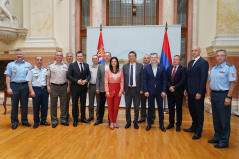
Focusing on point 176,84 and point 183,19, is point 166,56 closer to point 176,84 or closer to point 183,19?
point 176,84

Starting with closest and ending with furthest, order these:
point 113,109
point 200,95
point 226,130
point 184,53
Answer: point 226,130, point 200,95, point 113,109, point 184,53

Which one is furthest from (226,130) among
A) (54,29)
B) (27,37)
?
(27,37)

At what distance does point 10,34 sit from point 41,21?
1.10 meters

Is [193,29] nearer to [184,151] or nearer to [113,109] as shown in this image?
[113,109]

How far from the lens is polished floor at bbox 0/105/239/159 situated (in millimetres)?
2559

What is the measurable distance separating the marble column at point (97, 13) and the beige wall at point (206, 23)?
138 inches

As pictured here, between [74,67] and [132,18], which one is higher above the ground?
[132,18]

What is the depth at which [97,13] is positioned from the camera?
6891mm

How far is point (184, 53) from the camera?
271 inches

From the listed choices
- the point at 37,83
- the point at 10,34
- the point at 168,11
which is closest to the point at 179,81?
the point at 37,83

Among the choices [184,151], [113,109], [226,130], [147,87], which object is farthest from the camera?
[113,109]

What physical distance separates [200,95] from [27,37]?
5940 millimetres

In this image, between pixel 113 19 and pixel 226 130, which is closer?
pixel 226 130

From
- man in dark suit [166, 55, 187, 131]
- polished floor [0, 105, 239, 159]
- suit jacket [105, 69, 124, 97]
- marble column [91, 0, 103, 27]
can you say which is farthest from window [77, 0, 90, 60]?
man in dark suit [166, 55, 187, 131]
